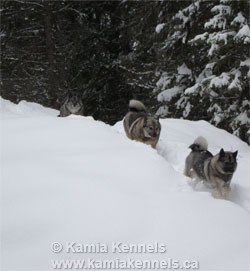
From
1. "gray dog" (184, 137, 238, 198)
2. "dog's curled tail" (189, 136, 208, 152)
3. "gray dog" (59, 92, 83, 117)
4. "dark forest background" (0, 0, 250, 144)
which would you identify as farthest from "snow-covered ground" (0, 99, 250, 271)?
"dark forest background" (0, 0, 250, 144)

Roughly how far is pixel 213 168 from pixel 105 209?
9.64 ft

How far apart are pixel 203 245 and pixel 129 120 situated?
4854 millimetres

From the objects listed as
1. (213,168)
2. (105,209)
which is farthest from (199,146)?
(105,209)

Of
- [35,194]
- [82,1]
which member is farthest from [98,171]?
[82,1]

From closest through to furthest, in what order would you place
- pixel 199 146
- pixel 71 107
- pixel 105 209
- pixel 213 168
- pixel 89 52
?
pixel 105 209 < pixel 213 168 < pixel 199 146 < pixel 71 107 < pixel 89 52

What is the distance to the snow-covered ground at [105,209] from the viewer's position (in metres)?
3.56

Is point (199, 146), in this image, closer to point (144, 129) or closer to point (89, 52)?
point (144, 129)

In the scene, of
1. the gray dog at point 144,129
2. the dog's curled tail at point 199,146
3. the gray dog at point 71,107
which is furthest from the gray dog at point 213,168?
the gray dog at point 71,107

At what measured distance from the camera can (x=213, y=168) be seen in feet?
21.5

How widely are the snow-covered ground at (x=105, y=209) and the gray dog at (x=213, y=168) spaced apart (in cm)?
47

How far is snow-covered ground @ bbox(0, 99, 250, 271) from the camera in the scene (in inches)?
140

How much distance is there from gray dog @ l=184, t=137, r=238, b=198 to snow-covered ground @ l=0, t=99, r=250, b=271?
18.3 inches

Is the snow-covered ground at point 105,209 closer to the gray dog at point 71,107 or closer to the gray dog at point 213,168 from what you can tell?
the gray dog at point 213,168

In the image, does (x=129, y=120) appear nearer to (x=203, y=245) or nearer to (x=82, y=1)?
(x=203, y=245)
